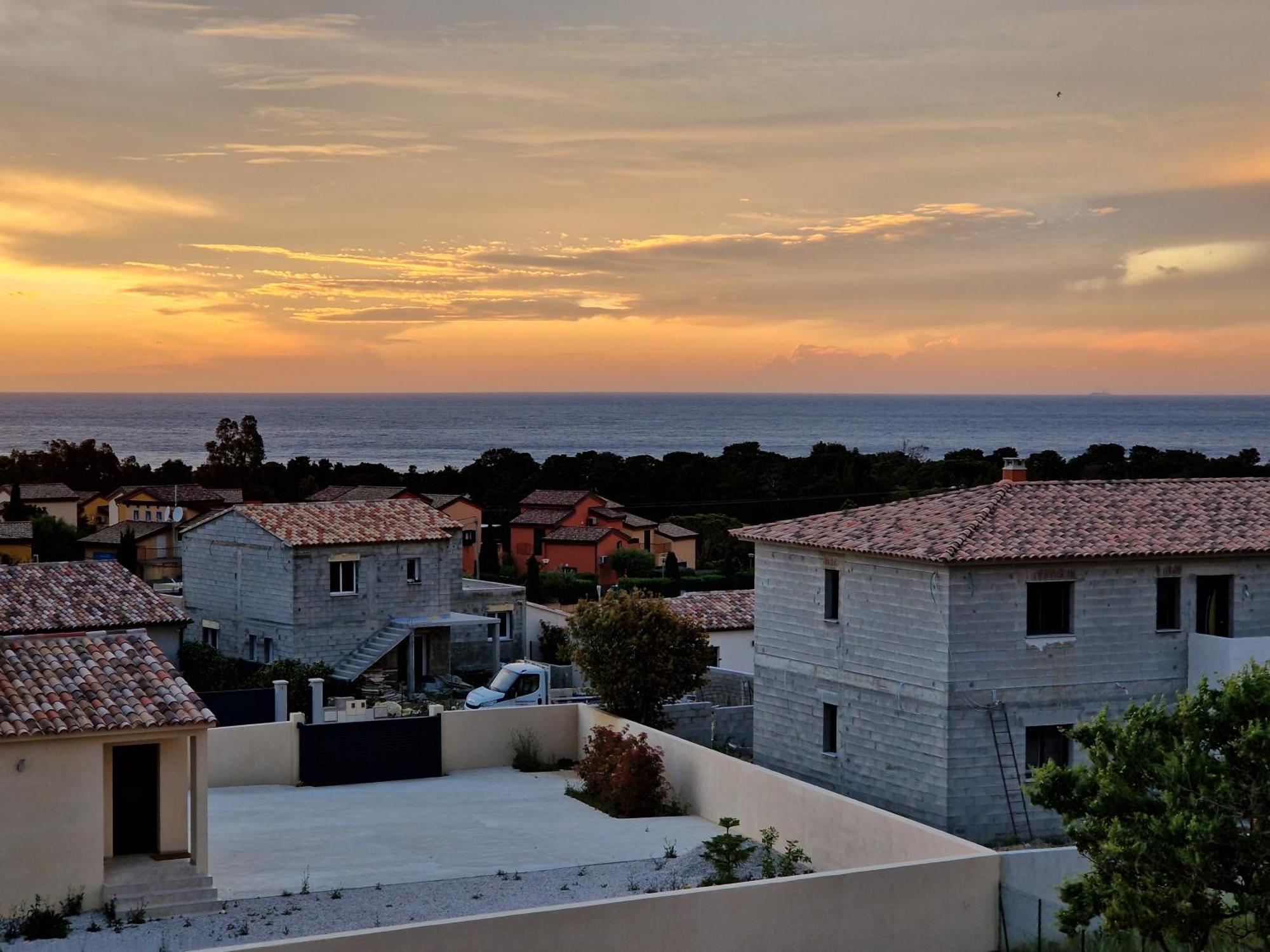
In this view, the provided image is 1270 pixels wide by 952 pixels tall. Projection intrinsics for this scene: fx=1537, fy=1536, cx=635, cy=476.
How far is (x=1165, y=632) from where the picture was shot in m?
26.1

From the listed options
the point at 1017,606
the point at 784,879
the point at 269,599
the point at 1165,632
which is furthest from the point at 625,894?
the point at 269,599

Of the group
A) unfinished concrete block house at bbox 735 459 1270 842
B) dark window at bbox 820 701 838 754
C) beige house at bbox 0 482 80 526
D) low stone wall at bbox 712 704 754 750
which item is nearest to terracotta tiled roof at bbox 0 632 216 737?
unfinished concrete block house at bbox 735 459 1270 842

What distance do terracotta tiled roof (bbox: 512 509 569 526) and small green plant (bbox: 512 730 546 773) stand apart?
40709 mm

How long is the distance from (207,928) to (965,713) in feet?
40.4

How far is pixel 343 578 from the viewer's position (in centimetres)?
4162

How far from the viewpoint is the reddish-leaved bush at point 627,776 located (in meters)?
25.4

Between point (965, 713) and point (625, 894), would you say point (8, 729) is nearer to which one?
point (625, 894)

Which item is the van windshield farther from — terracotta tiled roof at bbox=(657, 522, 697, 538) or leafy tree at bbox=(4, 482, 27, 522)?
leafy tree at bbox=(4, 482, 27, 522)

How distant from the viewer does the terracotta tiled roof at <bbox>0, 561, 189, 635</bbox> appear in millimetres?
33125

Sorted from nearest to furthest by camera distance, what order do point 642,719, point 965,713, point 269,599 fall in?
point 965,713
point 642,719
point 269,599

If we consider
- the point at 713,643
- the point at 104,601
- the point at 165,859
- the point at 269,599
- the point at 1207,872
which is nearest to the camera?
the point at 1207,872

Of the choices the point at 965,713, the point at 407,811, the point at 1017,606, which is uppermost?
the point at 1017,606

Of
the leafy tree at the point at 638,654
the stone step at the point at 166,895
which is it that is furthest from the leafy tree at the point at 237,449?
the stone step at the point at 166,895

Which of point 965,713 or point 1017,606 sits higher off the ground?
point 1017,606
